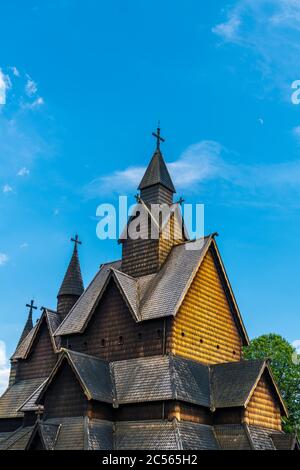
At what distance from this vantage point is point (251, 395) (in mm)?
26609

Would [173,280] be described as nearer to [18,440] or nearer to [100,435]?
[100,435]

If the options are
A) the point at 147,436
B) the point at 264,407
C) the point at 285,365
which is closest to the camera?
the point at 147,436

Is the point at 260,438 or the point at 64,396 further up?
the point at 64,396

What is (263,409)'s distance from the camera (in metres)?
27.9

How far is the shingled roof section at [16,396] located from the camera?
35.3m

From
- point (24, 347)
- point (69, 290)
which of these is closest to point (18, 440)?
point (24, 347)

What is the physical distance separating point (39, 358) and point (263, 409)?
16.0 m

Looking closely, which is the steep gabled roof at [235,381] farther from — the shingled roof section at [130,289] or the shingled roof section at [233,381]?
the shingled roof section at [130,289]

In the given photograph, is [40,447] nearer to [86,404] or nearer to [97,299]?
[86,404]

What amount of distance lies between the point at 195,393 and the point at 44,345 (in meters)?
14.7

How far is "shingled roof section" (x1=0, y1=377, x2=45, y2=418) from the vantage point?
116 feet

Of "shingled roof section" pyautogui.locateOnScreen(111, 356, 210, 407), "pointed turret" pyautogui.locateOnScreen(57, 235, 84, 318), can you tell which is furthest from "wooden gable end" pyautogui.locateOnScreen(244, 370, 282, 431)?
"pointed turret" pyautogui.locateOnScreen(57, 235, 84, 318)
